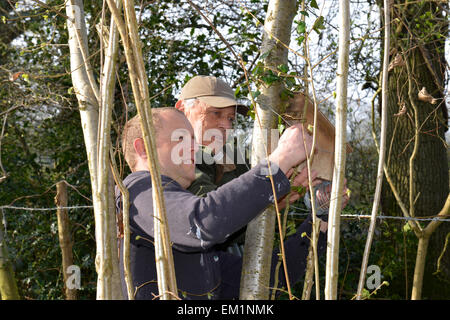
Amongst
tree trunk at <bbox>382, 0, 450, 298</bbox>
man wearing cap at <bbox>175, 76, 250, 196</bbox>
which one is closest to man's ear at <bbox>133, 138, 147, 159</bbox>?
man wearing cap at <bbox>175, 76, 250, 196</bbox>

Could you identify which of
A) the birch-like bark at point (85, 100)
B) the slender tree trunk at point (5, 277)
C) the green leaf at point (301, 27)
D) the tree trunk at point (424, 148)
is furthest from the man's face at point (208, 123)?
the tree trunk at point (424, 148)

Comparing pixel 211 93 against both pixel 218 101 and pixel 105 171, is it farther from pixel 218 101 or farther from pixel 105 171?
pixel 105 171

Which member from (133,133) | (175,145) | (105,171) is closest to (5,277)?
(133,133)

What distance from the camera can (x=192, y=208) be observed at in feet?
4.72

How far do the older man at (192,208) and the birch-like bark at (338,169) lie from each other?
21 cm

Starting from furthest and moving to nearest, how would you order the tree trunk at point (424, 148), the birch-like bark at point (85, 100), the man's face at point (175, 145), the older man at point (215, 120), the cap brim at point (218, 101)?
the tree trunk at point (424, 148)
the cap brim at point (218, 101)
the older man at point (215, 120)
the birch-like bark at point (85, 100)
the man's face at point (175, 145)

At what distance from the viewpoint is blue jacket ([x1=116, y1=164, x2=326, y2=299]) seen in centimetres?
141

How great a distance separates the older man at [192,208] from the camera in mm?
1418

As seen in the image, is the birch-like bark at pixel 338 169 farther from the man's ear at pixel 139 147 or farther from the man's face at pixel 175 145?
the man's ear at pixel 139 147

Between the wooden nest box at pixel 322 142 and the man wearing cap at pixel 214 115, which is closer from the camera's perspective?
the wooden nest box at pixel 322 142

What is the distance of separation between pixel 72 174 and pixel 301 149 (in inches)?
176

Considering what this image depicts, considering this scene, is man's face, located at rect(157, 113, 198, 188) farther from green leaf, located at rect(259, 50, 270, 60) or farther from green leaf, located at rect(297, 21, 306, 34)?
green leaf, located at rect(297, 21, 306, 34)

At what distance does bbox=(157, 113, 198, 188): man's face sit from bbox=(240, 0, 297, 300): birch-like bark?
242mm
